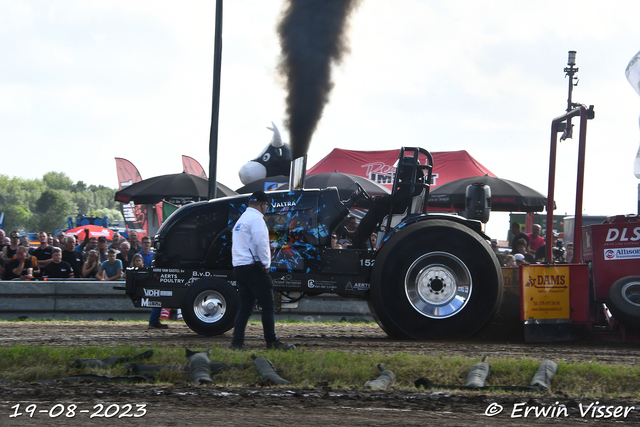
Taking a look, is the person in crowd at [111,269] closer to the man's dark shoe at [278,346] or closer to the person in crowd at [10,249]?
the person in crowd at [10,249]

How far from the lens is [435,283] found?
8.67 m

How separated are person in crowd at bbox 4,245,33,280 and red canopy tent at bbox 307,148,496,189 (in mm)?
9721

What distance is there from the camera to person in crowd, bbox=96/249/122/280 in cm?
1379

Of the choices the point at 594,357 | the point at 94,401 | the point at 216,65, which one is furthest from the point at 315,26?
the point at 94,401

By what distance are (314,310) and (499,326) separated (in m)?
4.41

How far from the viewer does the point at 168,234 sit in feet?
31.2

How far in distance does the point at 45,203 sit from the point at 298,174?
128 m

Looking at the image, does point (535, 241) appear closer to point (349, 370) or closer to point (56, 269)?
point (56, 269)

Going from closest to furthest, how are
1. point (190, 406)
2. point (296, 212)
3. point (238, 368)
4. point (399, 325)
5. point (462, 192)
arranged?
point (190, 406)
point (238, 368)
point (399, 325)
point (296, 212)
point (462, 192)

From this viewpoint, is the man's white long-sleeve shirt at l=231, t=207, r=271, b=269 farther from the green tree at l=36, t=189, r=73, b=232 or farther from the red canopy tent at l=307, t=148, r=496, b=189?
the green tree at l=36, t=189, r=73, b=232

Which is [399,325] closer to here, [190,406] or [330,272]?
[330,272]

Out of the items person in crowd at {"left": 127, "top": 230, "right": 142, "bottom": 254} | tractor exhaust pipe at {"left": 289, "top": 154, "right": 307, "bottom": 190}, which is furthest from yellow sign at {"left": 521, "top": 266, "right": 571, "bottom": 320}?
person in crowd at {"left": 127, "top": 230, "right": 142, "bottom": 254}

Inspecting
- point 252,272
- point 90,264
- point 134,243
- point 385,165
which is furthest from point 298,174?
point 385,165

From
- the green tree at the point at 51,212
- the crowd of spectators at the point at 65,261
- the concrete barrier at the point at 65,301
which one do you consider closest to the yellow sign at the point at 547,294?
the concrete barrier at the point at 65,301
